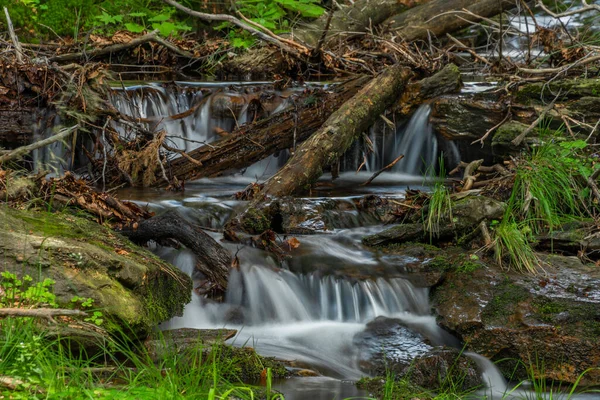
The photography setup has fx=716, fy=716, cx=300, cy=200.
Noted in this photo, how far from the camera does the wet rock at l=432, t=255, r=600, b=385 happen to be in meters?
5.00

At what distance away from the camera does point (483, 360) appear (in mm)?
5078

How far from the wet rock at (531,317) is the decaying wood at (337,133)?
2.04 m

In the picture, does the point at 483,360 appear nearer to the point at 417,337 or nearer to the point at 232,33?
the point at 417,337

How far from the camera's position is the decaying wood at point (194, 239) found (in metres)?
5.44

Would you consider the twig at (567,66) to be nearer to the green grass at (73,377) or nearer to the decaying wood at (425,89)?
the decaying wood at (425,89)

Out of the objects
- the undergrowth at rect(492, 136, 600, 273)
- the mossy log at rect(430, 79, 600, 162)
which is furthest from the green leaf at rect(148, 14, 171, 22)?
the undergrowth at rect(492, 136, 600, 273)

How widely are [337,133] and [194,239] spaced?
260 cm

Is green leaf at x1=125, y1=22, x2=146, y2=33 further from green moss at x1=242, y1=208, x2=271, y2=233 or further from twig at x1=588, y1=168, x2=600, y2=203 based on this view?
twig at x1=588, y1=168, x2=600, y2=203

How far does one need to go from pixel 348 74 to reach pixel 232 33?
256 cm

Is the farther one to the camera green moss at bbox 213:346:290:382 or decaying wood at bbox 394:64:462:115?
decaying wood at bbox 394:64:462:115

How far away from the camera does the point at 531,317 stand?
5.18 metres

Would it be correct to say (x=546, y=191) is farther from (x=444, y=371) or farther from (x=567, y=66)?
(x=444, y=371)

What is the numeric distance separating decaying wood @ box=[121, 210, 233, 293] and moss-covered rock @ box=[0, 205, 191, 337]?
1.11 ft

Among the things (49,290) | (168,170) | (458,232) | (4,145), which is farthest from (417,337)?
(4,145)
